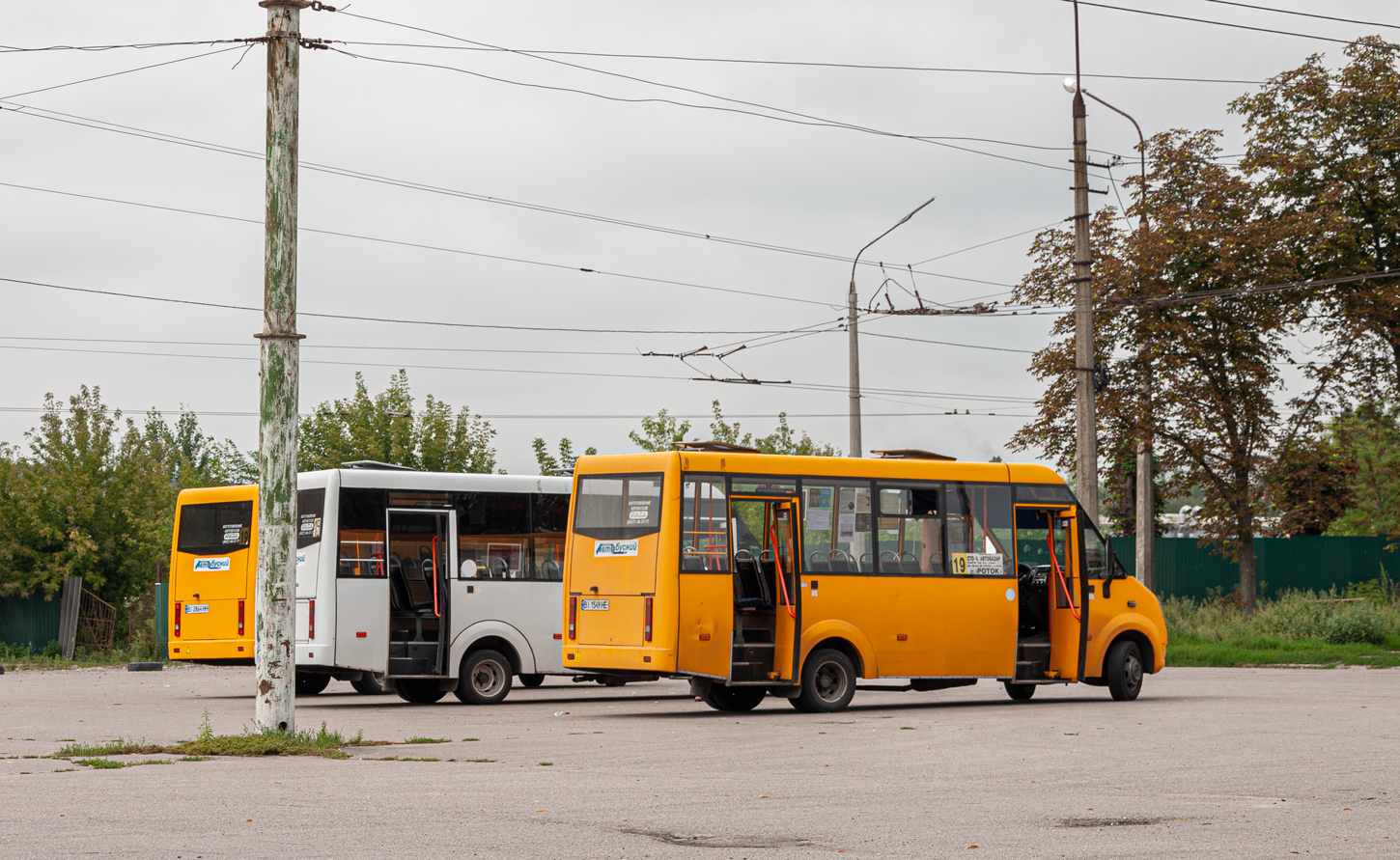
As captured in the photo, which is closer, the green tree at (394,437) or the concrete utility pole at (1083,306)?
the concrete utility pole at (1083,306)

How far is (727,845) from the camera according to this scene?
816 cm

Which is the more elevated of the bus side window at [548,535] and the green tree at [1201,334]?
the green tree at [1201,334]

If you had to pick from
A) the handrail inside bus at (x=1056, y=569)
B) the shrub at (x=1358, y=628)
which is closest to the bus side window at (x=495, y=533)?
the handrail inside bus at (x=1056, y=569)

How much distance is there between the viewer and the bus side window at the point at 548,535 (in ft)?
70.2

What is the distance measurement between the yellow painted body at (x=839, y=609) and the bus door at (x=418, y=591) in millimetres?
2539

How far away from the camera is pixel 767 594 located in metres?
18.4

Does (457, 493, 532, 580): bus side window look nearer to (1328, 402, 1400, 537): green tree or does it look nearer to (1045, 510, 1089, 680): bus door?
(1045, 510, 1089, 680): bus door

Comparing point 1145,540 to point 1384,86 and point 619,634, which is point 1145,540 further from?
point 619,634

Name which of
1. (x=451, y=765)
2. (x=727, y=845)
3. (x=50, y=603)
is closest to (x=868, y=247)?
(x=50, y=603)

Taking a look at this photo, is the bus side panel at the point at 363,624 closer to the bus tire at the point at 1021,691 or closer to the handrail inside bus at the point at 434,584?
the handrail inside bus at the point at 434,584

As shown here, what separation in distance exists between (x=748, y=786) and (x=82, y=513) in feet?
87.3

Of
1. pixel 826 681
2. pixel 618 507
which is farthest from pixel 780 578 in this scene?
pixel 618 507

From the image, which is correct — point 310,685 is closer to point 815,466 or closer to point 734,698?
point 734,698

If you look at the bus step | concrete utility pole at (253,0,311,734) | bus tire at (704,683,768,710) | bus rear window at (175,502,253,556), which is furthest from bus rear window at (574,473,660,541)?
bus rear window at (175,502,253,556)
